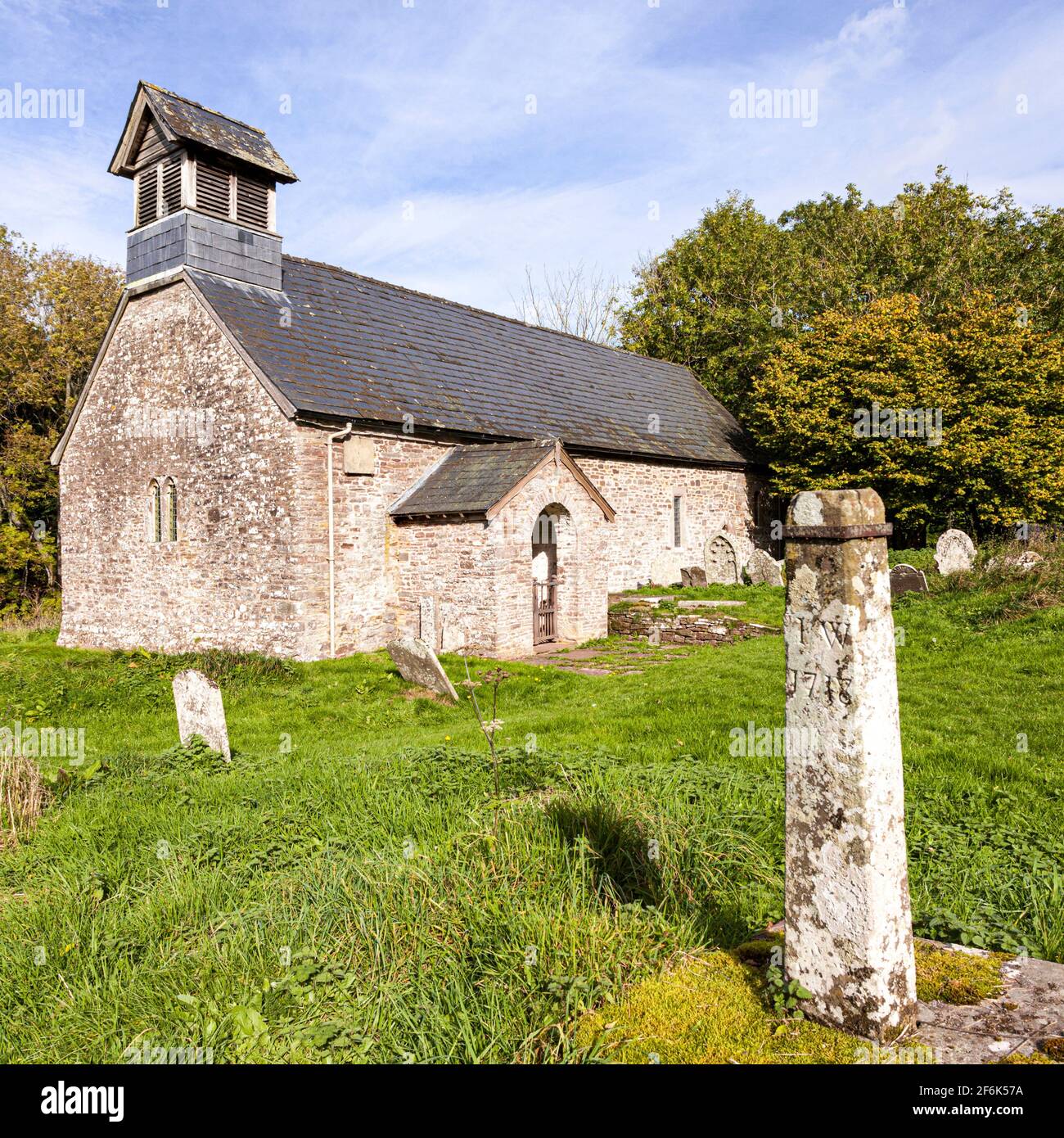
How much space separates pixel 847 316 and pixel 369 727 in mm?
22016

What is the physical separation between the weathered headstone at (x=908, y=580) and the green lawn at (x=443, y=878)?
699 cm

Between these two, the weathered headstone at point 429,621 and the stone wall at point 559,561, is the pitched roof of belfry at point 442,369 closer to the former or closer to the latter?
the stone wall at point 559,561

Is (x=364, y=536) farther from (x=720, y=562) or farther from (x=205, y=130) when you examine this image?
(x=720, y=562)

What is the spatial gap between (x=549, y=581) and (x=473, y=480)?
2.64 m

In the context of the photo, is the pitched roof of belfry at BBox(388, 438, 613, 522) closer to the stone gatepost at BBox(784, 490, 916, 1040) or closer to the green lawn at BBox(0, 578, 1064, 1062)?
the green lawn at BBox(0, 578, 1064, 1062)

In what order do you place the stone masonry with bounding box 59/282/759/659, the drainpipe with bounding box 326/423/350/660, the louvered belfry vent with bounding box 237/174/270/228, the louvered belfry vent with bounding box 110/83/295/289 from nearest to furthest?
the stone masonry with bounding box 59/282/759/659 → the drainpipe with bounding box 326/423/350/660 → the louvered belfry vent with bounding box 110/83/295/289 → the louvered belfry vent with bounding box 237/174/270/228

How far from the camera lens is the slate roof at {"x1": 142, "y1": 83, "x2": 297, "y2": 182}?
14.9 m

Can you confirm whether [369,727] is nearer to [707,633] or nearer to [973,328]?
[707,633]

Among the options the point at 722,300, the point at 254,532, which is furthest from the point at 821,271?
the point at 254,532

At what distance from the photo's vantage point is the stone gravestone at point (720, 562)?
21.9 m

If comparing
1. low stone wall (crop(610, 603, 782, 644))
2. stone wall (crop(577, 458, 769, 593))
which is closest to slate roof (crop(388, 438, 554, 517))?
low stone wall (crop(610, 603, 782, 644))

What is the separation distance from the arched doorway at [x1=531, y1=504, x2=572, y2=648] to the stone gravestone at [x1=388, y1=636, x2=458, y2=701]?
3698 mm

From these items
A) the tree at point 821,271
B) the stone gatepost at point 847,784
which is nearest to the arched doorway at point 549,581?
the stone gatepost at point 847,784

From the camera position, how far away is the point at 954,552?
56.0ft
